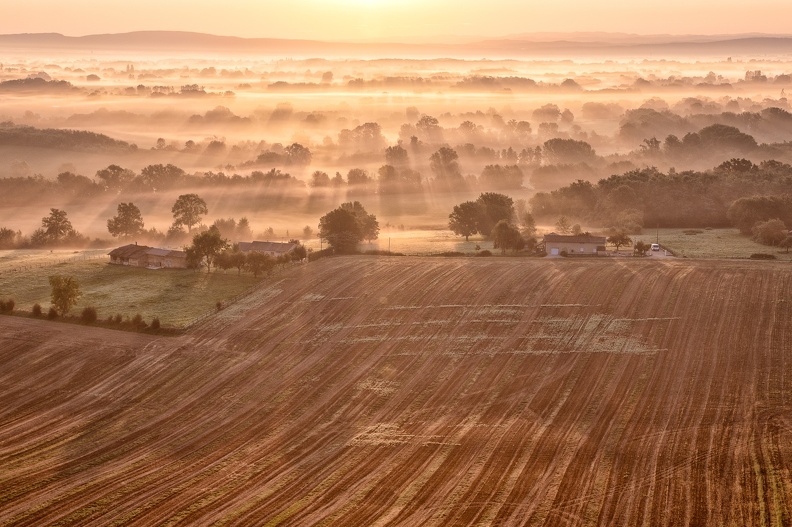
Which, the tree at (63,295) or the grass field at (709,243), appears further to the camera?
the grass field at (709,243)

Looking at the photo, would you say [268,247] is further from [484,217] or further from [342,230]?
[484,217]

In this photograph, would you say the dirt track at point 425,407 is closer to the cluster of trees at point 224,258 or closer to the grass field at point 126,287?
the grass field at point 126,287

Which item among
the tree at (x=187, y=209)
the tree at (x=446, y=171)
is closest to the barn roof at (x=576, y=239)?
the tree at (x=187, y=209)

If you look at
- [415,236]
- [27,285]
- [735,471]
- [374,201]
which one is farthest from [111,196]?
[735,471]

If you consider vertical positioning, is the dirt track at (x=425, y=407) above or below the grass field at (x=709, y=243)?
below

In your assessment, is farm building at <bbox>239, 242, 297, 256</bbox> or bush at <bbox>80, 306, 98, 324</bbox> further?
farm building at <bbox>239, 242, 297, 256</bbox>

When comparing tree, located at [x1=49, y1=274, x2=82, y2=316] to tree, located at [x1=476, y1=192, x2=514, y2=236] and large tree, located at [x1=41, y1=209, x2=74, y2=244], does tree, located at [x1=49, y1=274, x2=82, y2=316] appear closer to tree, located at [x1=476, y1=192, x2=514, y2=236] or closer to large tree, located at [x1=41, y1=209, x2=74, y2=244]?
large tree, located at [x1=41, y1=209, x2=74, y2=244]

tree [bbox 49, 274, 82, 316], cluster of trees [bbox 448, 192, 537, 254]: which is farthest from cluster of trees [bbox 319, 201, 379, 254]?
tree [bbox 49, 274, 82, 316]
